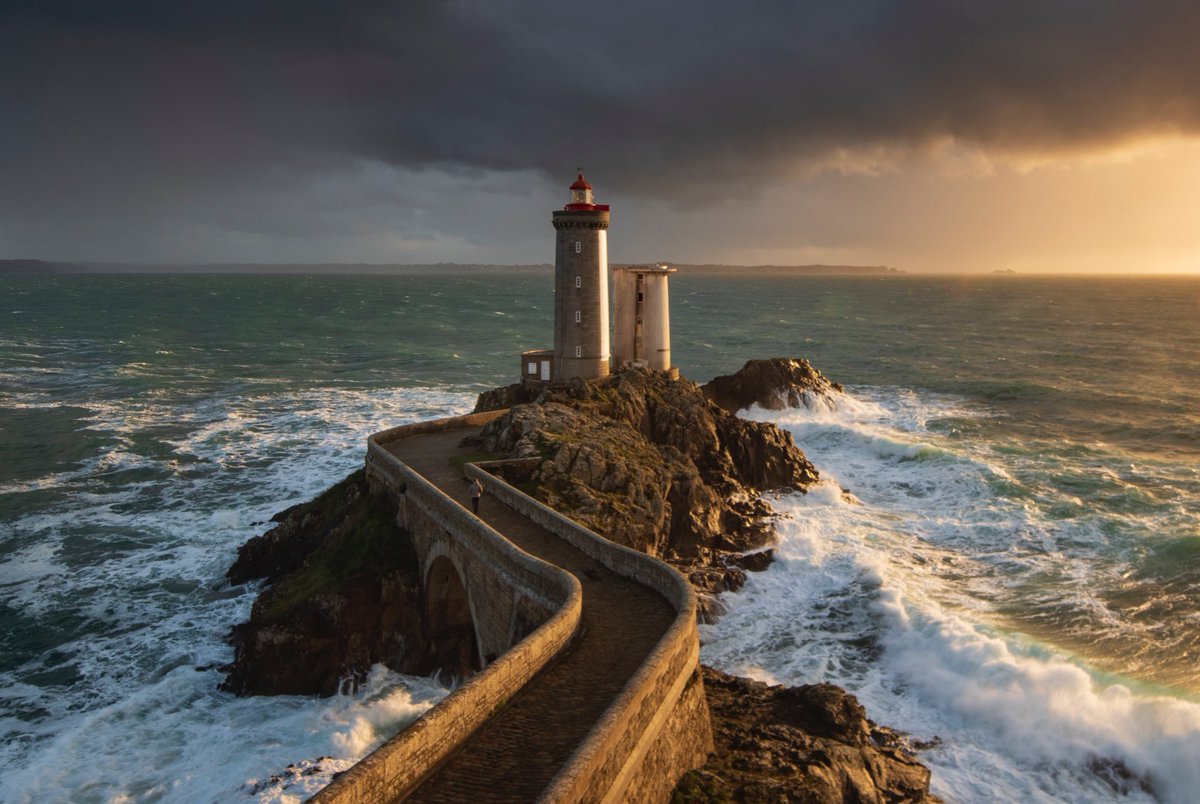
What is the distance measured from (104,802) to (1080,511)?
35536mm

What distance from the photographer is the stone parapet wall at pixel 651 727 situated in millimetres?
11250

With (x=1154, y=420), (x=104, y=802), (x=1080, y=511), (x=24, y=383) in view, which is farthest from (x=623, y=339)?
(x=24, y=383)

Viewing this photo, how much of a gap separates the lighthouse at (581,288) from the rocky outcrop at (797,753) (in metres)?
20.5

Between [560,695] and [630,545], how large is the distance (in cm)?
1116

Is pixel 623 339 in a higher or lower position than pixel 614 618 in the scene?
higher

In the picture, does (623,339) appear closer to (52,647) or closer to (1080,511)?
(1080,511)

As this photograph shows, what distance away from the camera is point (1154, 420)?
5412 centimetres

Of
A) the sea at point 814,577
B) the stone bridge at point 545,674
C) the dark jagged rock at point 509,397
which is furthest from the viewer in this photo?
the dark jagged rock at point 509,397

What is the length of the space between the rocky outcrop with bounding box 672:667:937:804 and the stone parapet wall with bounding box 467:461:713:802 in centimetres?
65

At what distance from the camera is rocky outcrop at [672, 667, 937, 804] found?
14680mm

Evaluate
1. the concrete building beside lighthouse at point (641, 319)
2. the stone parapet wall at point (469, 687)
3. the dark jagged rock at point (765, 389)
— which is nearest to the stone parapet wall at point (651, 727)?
Answer: the stone parapet wall at point (469, 687)

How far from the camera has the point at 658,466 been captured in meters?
29.8

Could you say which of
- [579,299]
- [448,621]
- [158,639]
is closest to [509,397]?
[579,299]

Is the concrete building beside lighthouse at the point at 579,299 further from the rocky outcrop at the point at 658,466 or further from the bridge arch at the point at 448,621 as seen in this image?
the bridge arch at the point at 448,621
